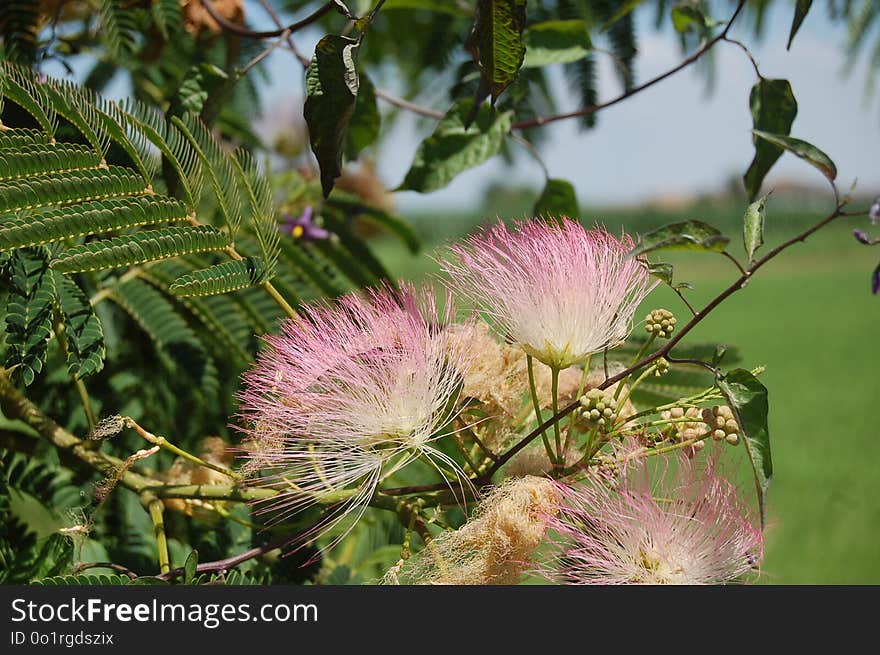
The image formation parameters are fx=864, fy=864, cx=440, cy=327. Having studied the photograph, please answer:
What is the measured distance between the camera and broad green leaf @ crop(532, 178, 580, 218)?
110cm

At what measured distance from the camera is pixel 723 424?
68 cm

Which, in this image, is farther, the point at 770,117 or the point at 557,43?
the point at 557,43

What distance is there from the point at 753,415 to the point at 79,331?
62 centimetres

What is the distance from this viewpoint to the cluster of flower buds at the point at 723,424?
2.23 feet

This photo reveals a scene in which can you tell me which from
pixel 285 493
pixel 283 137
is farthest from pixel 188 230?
pixel 283 137

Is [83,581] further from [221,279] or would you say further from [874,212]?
[874,212]

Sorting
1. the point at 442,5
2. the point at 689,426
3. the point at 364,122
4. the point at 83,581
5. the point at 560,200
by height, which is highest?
the point at 442,5

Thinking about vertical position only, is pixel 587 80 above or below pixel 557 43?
above

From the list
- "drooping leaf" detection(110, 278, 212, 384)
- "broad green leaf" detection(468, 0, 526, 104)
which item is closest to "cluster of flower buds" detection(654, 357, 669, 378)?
"broad green leaf" detection(468, 0, 526, 104)

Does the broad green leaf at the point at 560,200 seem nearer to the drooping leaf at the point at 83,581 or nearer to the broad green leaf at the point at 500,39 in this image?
the broad green leaf at the point at 500,39

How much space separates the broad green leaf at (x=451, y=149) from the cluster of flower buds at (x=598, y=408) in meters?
0.47

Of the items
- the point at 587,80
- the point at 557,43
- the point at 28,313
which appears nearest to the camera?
the point at 28,313

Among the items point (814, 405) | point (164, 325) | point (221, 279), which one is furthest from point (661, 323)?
point (814, 405)

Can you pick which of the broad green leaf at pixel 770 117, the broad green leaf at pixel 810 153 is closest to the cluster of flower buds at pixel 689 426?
the broad green leaf at pixel 810 153
